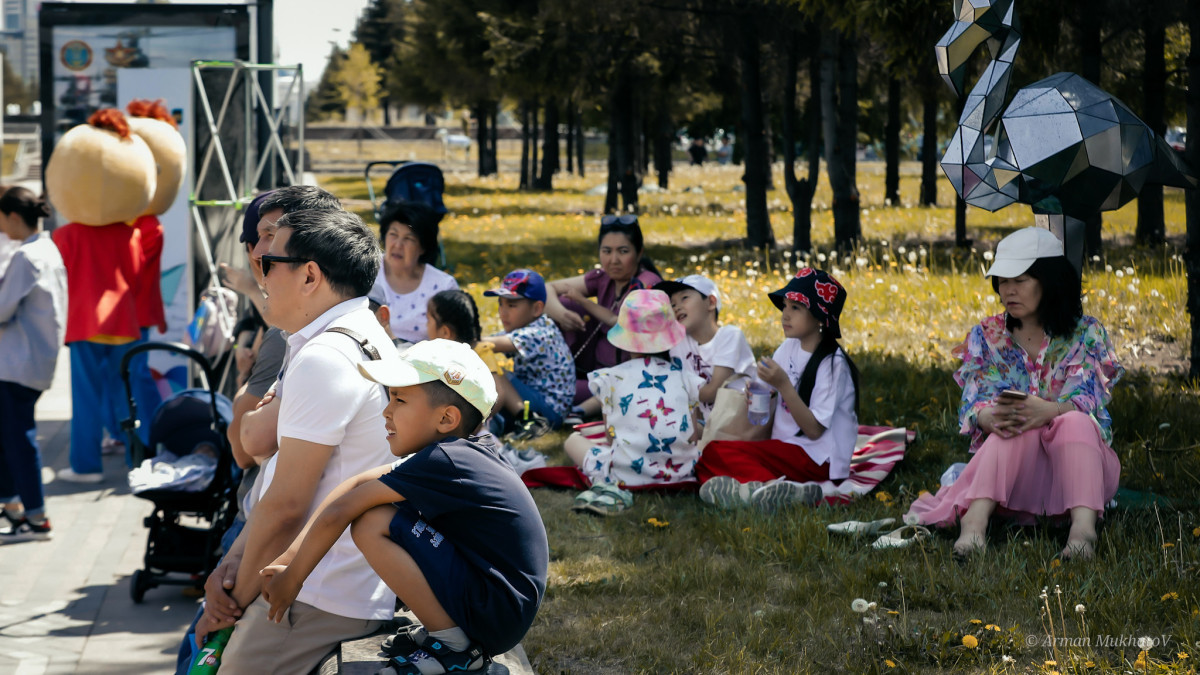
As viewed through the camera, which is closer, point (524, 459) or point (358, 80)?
point (524, 459)

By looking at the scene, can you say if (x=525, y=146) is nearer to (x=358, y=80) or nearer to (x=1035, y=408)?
(x=1035, y=408)

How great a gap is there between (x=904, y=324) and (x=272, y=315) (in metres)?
7.35

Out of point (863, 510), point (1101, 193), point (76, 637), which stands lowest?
point (76, 637)

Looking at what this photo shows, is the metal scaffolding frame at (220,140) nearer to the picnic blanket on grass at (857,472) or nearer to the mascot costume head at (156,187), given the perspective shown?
the mascot costume head at (156,187)

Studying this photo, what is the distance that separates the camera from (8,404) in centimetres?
636

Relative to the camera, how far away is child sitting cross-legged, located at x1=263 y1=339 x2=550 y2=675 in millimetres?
2916

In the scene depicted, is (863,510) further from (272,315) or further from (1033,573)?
(272,315)

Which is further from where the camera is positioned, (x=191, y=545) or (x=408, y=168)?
(x=408, y=168)

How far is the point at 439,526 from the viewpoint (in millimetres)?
2961

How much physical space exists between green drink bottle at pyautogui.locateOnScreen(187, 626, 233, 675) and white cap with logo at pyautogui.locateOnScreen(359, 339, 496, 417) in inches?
35.2

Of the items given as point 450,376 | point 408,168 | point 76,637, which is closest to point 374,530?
point 450,376

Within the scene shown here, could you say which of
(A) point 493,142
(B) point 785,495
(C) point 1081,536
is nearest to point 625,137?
(B) point 785,495

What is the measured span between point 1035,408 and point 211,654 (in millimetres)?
3504

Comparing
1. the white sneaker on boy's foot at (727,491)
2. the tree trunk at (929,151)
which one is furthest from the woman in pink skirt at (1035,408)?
the tree trunk at (929,151)
